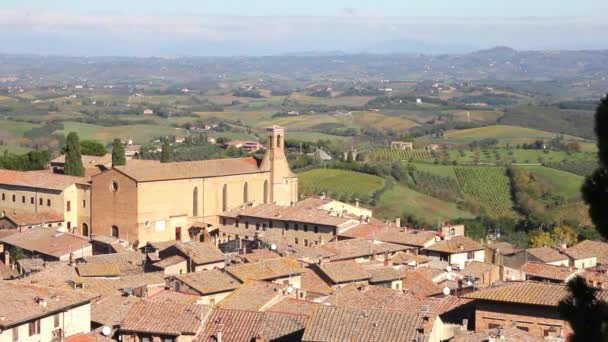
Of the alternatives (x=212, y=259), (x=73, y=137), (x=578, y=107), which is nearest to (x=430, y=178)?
(x=73, y=137)

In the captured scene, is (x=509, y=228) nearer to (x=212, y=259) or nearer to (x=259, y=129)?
(x=212, y=259)

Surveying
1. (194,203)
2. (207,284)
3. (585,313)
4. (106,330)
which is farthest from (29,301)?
(194,203)

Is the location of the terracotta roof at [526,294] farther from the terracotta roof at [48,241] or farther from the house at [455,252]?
the terracotta roof at [48,241]

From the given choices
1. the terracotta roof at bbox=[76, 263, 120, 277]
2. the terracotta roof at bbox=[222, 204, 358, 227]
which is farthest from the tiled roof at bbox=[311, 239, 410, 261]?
the terracotta roof at bbox=[76, 263, 120, 277]

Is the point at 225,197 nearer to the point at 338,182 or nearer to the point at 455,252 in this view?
the point at 338,182

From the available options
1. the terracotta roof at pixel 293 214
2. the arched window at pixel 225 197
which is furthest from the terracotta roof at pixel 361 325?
the arched window at pixel 225 197

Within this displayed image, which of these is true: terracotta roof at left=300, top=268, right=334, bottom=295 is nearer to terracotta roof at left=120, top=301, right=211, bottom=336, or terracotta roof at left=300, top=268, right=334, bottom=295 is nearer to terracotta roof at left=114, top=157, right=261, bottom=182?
terracotta roof at left=120, top=301, right=211, bottom=336

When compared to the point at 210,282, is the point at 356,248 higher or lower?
lower
